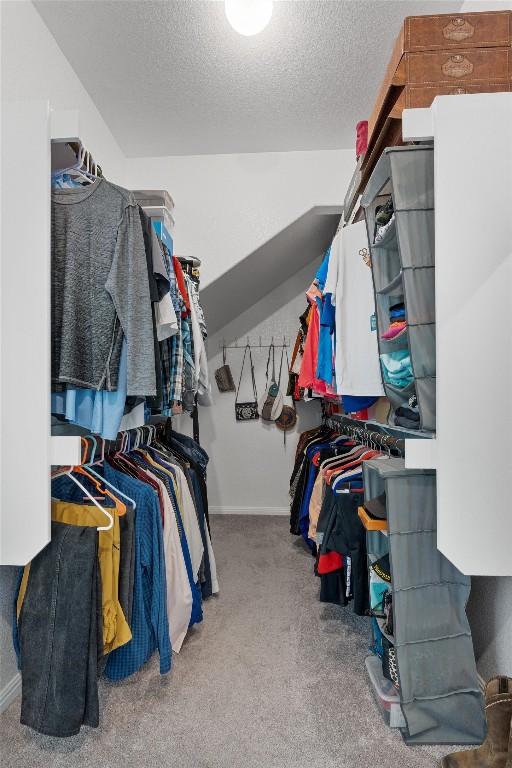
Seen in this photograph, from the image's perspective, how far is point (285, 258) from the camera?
12.5 ft

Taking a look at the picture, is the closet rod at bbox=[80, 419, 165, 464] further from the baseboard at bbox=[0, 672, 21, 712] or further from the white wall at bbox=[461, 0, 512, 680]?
the white wall at bbox=[461, 0, 512, 680]

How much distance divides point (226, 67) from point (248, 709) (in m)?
2.92

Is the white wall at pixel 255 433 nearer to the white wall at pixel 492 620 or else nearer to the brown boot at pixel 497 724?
the white wall at pixel 492 620

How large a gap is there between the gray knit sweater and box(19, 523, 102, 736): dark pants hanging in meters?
0.50

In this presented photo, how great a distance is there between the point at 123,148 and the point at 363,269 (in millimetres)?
2099

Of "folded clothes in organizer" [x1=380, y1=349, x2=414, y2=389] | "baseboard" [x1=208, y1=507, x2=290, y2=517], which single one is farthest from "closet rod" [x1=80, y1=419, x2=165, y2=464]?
"baseboard" [x1=208, y1=507, x2=290, y2=517]

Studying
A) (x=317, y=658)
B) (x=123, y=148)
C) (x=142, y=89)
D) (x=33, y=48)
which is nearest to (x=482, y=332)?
(x=317, y=658)

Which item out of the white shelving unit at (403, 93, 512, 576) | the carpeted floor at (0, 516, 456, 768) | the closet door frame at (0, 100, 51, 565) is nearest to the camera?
the white shelving unit at (403, 93, 512, 576)

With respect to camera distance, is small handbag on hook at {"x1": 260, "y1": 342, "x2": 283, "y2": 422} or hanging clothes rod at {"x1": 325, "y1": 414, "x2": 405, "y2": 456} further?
small handbag on hook at {"x1": 260, "y1": 342, "x2": 283, "y2": 422}

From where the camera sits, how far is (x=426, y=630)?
149 cm

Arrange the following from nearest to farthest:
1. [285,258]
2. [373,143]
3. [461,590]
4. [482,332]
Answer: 1. [482,332]
2. [461,590]
3. [373,143]
4. [285,258]

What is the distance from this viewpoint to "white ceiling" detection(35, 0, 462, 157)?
2025 mm

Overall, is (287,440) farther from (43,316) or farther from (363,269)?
(43,316)

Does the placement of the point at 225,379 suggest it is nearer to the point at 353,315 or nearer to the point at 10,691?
the point at 353,315
